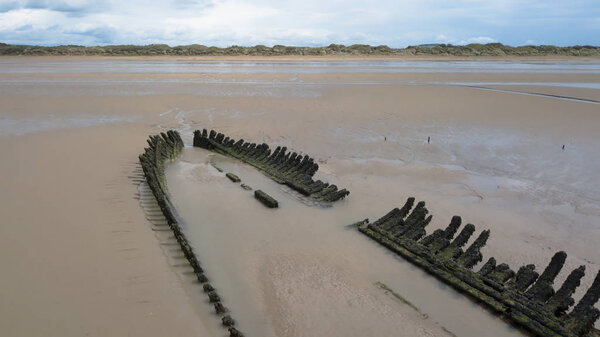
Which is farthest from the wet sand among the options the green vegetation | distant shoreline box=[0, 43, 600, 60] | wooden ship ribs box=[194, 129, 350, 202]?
the green vegetation

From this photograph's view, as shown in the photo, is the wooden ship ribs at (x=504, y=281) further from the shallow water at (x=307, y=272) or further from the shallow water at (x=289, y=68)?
the shallow water at (x=289, y=68)

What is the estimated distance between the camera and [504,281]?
3.61 metres

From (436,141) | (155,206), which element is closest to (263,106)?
(436,141)

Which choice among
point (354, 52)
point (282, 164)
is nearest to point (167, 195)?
point (282, 164)

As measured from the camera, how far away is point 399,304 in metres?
3.59

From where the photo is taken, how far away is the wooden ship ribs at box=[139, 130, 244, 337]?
3.32 m

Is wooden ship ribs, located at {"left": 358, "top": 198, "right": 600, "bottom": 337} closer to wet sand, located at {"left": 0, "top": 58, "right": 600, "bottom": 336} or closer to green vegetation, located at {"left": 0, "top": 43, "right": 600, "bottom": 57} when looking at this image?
wet sand, located at {"left": 0, "top": 58, "right": 600, "bottom": 336}

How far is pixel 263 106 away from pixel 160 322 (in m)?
11.1

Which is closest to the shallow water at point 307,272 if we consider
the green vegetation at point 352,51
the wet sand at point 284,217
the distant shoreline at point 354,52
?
the wet sand at point 284,217

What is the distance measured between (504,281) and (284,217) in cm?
279

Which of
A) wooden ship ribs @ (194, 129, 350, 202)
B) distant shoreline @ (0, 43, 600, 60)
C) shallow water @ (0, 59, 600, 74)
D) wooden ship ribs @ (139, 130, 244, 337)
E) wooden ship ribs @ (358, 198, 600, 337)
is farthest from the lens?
distant shoreline @ (0, 43, 600, 60)

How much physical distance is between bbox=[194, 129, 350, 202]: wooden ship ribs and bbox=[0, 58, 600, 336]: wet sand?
0.31 metres

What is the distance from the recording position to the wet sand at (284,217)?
11.2 feet

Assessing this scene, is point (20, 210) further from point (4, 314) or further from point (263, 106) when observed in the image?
point (263, 106)
